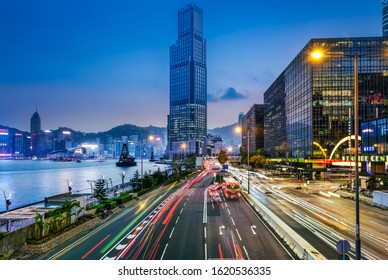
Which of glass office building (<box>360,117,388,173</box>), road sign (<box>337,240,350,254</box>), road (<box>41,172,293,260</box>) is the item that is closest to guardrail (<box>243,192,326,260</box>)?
road (<box>41,172,293,260</box>)

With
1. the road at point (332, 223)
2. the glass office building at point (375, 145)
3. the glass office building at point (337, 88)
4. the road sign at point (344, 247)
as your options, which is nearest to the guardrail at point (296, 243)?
the road at point (332, 223)

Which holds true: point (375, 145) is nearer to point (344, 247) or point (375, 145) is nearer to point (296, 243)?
point (296, 243)

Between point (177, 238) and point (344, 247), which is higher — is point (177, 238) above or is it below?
below

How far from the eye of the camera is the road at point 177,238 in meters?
17.5

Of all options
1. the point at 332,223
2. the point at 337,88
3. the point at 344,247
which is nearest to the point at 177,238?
the point at 344,247

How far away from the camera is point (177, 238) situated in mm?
20969

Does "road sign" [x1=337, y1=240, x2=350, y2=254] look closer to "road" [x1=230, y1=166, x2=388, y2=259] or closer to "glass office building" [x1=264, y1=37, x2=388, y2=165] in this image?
"road" [x1=230, y1=166, x2=388, y2=259]

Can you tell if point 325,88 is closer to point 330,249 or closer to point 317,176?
point 317,176

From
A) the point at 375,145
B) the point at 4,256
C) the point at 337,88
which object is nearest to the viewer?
the point at 4,256

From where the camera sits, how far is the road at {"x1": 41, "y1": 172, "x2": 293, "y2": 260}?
17469 mm

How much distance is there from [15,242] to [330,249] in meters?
21.5

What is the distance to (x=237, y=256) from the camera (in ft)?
55.7

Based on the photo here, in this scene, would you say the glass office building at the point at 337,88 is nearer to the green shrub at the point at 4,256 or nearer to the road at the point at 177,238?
the road at the point at 177,238
